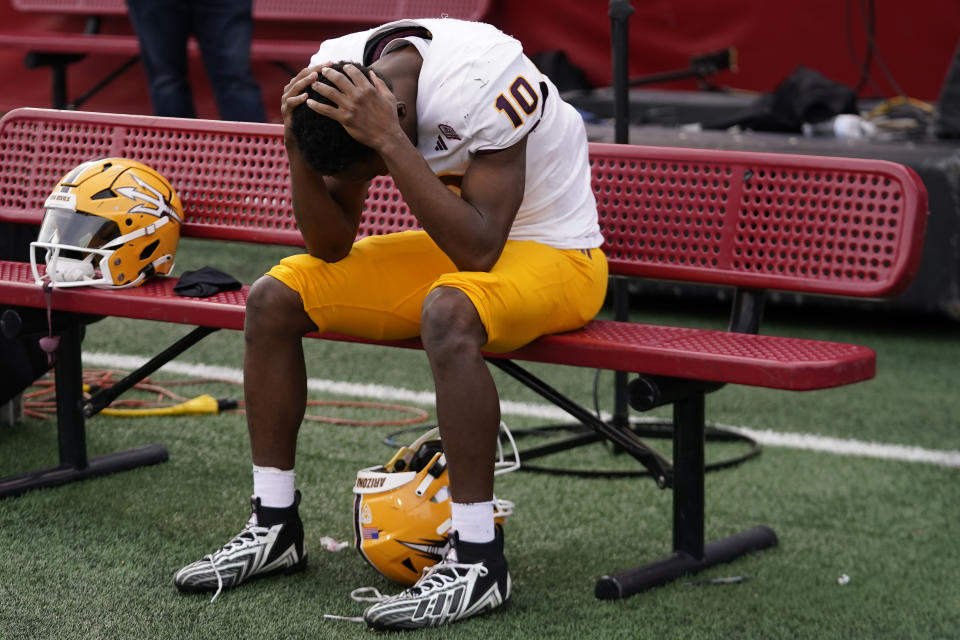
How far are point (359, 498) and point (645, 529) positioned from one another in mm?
828

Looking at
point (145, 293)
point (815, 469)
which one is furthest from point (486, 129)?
point (815, 469)

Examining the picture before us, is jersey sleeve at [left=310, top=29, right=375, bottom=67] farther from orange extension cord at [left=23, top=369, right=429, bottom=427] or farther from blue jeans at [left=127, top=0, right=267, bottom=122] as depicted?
blue jeans at [left=127, top=0, right=267, bottom=122]

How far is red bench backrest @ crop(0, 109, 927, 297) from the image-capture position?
10.5ft

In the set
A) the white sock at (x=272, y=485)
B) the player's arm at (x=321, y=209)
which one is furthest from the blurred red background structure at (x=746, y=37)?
the white sock at (x=272, y=485)

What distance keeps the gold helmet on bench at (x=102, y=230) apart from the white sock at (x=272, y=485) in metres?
0.75

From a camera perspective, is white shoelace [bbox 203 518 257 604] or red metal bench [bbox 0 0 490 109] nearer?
white shoelace [bbox 203 518 257 604]

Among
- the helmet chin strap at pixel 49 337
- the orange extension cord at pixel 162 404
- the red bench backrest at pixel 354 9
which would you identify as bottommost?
the orange extension cord at pixel 162 404

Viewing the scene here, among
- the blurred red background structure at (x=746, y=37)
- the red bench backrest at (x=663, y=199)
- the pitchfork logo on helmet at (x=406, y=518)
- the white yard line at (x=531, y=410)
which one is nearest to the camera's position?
the pitchfork logo on helmet at (x=406, y=518)

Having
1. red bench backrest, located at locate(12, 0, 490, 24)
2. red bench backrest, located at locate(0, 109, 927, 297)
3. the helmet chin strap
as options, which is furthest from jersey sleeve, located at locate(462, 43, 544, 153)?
red bench backrest, located at locate(12, 0, 490, 24)

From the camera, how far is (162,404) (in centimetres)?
444

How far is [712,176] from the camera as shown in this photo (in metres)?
3.41

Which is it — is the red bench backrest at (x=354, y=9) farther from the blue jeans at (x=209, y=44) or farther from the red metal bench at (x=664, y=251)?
the red metal bench at (x=664, y=251)

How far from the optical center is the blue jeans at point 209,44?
673cm

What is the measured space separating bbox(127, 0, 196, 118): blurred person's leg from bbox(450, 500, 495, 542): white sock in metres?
4.66
